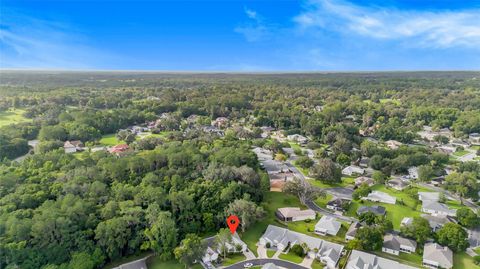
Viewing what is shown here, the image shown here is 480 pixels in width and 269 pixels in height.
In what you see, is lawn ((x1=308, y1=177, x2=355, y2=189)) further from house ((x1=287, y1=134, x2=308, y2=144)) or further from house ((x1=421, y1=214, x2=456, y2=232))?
house ((x1=287, y1=134, x2=308, y2=144))

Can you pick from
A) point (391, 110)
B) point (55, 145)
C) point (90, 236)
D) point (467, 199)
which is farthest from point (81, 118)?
point (391, 110)

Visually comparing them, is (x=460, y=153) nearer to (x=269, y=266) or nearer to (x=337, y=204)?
(x=337, y=204)

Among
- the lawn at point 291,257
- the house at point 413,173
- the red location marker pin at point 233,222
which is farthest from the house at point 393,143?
the red location marker pin at point 233,222

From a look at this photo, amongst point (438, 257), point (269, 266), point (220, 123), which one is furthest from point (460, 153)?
point (220, 123)

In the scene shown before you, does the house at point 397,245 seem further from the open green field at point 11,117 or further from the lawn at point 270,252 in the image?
the open green field at point 11,117

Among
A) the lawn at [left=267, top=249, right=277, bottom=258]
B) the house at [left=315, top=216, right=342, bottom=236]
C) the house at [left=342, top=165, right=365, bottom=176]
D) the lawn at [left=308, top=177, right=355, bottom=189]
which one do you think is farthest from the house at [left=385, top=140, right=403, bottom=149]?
the lawn at [left=267, top=249, right=277, bottom=258]
